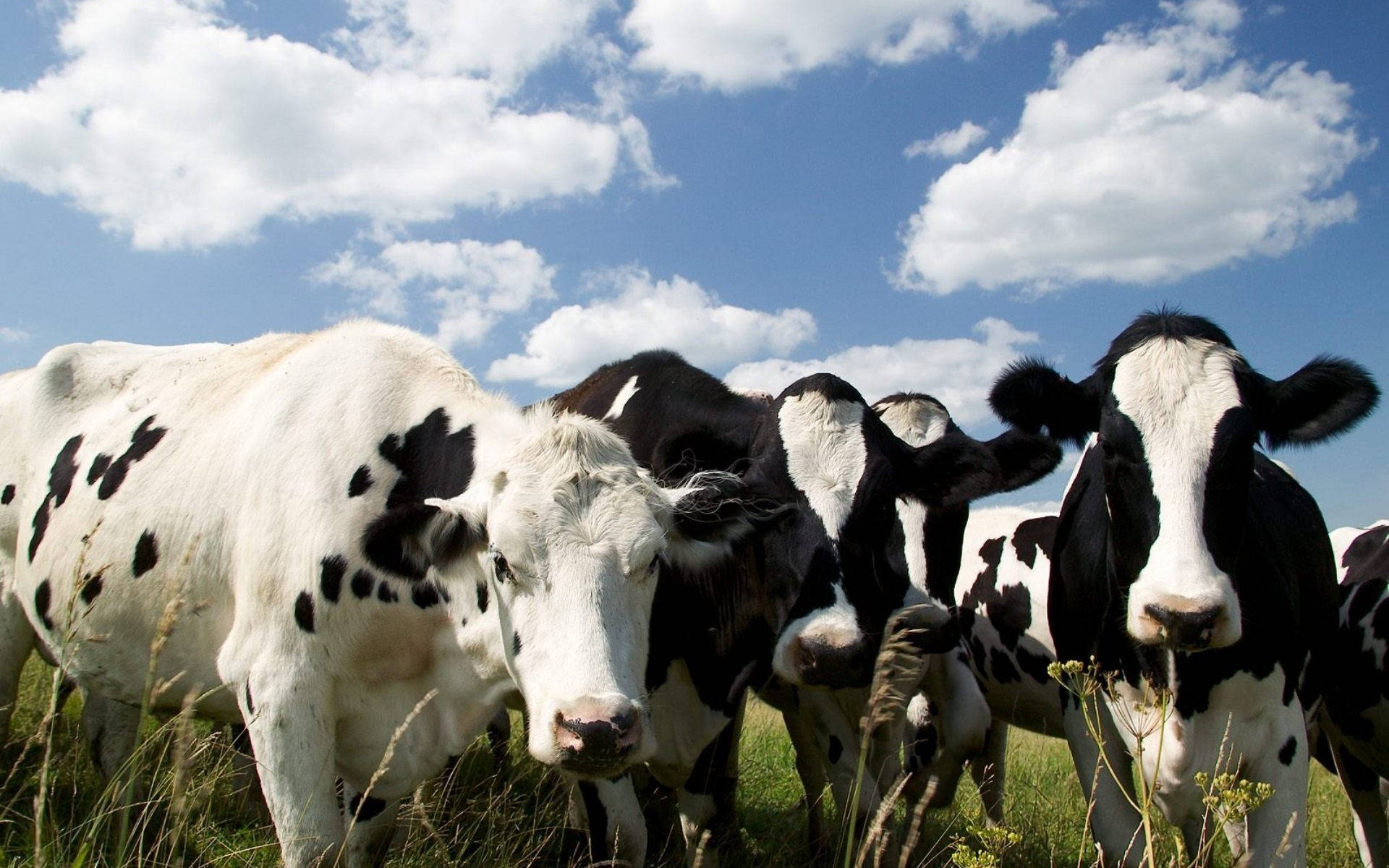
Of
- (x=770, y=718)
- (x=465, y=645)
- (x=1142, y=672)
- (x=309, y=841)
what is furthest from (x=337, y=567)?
(x=770, y=718)

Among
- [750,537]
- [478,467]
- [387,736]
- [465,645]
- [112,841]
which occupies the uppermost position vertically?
[478,467]

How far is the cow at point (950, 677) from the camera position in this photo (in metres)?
6.21

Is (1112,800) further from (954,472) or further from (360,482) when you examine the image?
(360,482)

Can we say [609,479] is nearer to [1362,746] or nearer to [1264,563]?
[1264,563]

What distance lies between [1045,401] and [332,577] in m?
3.37

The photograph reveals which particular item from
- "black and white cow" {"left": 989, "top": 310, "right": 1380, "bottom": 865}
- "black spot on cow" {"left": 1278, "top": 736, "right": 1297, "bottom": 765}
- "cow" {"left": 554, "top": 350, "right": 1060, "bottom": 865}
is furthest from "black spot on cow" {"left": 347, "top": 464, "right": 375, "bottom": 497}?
"black spot on cow" {"left": 1278, "top": 736, "right": 1297, "bottom": 765}

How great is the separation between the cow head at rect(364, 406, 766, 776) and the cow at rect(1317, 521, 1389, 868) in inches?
180

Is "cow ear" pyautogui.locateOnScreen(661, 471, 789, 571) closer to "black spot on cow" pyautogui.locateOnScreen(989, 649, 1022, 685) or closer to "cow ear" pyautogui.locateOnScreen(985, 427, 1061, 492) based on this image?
"cow ear" pyautogui.locateOnScreen(985, 427, 1061, 492)

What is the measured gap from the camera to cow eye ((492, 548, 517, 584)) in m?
3.98

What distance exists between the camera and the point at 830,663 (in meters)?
4.59

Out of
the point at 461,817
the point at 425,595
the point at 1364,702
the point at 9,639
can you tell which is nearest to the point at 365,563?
the point at 425,595

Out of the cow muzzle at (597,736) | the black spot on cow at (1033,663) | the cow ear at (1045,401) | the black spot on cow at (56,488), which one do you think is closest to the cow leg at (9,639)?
the black spot on cow at (56,488)

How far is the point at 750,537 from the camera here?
4922mm

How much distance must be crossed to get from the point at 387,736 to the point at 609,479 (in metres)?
1.53
